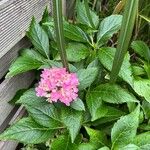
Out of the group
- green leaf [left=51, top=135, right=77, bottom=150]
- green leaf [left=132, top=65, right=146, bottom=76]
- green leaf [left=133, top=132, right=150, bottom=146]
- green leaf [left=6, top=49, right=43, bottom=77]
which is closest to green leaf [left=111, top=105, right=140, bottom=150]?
green leaf [left=133, top=132, right=150, bottom=146]

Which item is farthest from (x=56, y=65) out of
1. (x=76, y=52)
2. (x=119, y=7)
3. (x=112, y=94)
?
(x=119, y=7)

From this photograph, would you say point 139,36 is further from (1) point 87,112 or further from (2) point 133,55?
(1) point 87,112

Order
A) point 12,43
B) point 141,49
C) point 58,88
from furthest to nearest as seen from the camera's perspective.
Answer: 1. point 141,49
2. point 12,43
3. point 58,88

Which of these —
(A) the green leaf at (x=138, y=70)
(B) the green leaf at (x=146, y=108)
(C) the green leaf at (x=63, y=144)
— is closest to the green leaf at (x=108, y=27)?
(A) the green leaf at (x=138, y=70)

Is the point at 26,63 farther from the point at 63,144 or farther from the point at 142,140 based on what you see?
the point at 142,140

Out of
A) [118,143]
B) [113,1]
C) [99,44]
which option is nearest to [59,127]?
[118,143]

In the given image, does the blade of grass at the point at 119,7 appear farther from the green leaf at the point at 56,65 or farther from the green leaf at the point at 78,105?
the green leaf at the point at 78,105
